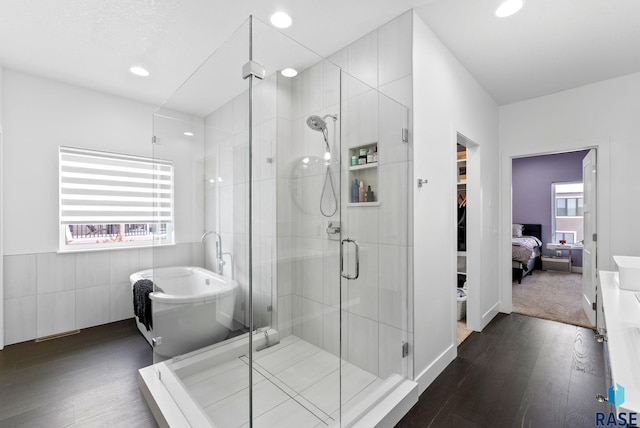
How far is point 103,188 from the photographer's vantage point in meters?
3.26

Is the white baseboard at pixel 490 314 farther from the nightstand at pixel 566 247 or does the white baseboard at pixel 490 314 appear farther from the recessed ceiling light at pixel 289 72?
the nightstand at pixel 566 247

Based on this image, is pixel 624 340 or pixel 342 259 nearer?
pixel 624 340

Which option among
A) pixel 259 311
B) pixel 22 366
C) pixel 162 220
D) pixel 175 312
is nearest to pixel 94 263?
pixel 22 366

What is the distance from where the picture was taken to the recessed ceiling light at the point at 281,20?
1988 mm

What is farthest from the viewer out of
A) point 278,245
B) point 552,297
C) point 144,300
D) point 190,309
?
point 552,297

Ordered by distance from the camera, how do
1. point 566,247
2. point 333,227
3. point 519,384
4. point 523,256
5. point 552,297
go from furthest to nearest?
point 566,247 < point 523,256 < point 552,297 < point 519,384 < point 333,227

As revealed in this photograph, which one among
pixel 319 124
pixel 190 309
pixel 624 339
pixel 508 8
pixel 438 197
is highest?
pixel 508 8

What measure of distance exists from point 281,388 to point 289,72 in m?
1.69

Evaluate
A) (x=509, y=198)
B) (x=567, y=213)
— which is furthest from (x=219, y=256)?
(x=567, y=213)

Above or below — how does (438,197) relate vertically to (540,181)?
below

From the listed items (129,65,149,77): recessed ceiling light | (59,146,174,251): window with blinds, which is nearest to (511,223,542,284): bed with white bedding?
(59,146,174,251): window with blinds

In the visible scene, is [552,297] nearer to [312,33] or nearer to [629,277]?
[629,277]

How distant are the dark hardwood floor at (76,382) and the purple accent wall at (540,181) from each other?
7777mm

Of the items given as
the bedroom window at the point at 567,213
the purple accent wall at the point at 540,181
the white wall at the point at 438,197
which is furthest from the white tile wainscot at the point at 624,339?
the bedroom window at the point at 567,213
